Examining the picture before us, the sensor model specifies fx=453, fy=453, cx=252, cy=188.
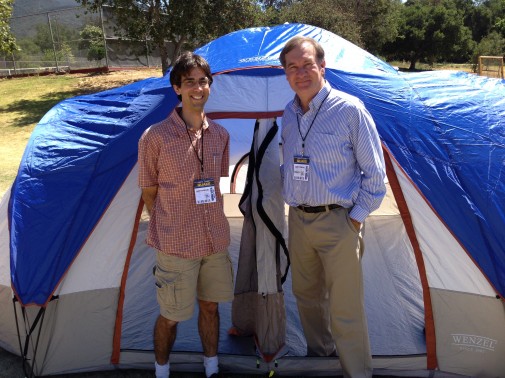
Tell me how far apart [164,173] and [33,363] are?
1513 mm

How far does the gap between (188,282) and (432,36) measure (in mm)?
34398

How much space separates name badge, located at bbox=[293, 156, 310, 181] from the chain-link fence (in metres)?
11.7

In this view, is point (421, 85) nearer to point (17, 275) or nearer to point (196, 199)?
point (196, 199)

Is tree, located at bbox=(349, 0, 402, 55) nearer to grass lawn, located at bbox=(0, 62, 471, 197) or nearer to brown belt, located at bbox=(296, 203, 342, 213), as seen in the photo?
grass lawn, located at bbox=(0, 62, 471, 197)

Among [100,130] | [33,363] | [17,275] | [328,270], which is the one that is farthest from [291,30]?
[33,363]

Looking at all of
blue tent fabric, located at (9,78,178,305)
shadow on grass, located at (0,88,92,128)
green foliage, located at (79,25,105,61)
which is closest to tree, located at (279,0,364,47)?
green foliage, located at (79,25,105,61)

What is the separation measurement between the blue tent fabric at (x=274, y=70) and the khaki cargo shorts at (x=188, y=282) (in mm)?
633

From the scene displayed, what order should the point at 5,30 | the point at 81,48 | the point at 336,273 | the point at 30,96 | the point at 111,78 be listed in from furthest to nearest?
1. the point at 81,48
2. the point at 111,78
3. the point at 30,96
4. the point at 5,30
5. the point at 336,273

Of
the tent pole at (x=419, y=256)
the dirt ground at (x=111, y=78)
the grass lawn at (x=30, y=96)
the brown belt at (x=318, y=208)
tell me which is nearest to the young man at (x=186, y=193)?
the brown belt at (x=318, y=208)

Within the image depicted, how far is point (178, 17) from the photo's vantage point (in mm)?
11523

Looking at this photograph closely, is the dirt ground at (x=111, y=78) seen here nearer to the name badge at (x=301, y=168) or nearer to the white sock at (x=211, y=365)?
the white sock at (x=211, y=365)

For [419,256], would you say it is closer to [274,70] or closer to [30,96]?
[274,70]

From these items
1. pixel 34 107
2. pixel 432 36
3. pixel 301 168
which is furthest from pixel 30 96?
pixel 432 36

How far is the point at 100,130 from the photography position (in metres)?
2.74
